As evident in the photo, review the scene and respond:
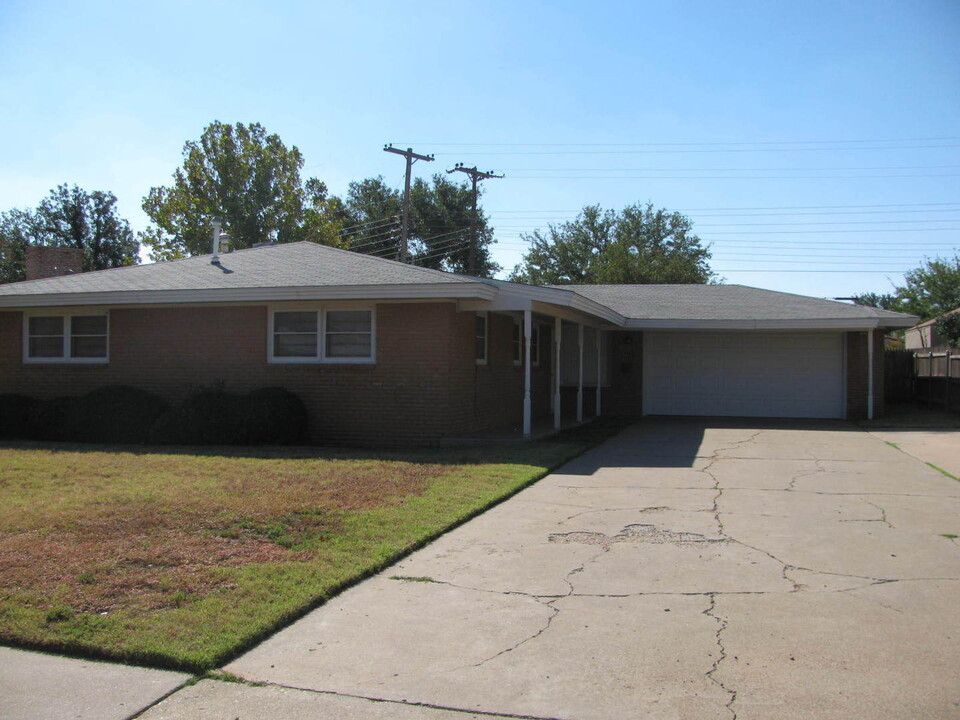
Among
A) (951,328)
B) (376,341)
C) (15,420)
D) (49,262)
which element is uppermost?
(49,262)

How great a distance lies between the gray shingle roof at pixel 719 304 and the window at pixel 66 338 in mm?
9302

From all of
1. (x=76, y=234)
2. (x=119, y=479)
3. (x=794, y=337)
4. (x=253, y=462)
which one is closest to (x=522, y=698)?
(x=119, y=479)

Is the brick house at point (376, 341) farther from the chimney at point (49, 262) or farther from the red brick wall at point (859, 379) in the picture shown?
the chimney at point (49, 262)

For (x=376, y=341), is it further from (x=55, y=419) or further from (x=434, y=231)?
(x=434, y=231)

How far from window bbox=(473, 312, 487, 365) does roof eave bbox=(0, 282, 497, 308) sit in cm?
173

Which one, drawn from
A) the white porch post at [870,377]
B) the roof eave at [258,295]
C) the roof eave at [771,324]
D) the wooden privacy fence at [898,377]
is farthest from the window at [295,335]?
the wooden privacy fence at [898,377]

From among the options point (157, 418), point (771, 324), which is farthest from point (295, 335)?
point (771, 324)

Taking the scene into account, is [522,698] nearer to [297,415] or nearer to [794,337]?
[297,415]

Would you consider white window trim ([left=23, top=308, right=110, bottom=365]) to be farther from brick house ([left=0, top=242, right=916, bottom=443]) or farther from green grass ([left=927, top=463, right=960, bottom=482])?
green grass ([left=927, top=463, right=960, bottom=482])

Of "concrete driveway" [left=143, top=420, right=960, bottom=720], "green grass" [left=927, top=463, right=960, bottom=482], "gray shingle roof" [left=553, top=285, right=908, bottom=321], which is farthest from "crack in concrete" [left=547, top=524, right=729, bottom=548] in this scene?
"gray shingle roof" [left=553, top=285, right=908, bottom=321]

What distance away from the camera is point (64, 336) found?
15.9m

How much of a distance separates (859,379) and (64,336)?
17.5m

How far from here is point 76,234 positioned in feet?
159

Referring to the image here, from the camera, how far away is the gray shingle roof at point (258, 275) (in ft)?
45.2
